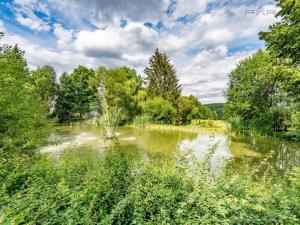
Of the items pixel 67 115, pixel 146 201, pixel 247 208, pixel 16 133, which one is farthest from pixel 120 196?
pixel 67 115

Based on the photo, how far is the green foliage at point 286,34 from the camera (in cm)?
894

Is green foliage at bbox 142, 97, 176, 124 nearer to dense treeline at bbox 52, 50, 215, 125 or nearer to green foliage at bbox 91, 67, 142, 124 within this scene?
dense treeline at bbox 52, 50, 215, 125

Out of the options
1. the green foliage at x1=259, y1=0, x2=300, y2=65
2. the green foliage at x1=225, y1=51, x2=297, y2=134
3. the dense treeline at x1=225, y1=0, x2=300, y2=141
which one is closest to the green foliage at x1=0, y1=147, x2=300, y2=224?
the dense treeline at x1=225, y1=0, x2=300, y2=141

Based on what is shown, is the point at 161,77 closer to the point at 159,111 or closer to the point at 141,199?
the point at 159,111

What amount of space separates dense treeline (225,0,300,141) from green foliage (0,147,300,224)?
6680 millimetres

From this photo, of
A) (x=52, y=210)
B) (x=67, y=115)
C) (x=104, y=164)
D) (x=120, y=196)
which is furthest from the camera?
(x=67, y=115)

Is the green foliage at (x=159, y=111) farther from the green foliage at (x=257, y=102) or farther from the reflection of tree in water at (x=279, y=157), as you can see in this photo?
the reflection of tree in water at (x=279, y=157)

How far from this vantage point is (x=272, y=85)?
22.2 meters

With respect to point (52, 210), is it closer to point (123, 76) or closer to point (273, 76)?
point (273, 76)

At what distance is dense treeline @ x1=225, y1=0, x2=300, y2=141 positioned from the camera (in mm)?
9281

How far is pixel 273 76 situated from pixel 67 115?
41512mm

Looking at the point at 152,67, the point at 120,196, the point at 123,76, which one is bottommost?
the point at 120,196

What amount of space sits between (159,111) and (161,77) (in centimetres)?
876

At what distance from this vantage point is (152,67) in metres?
40.8
